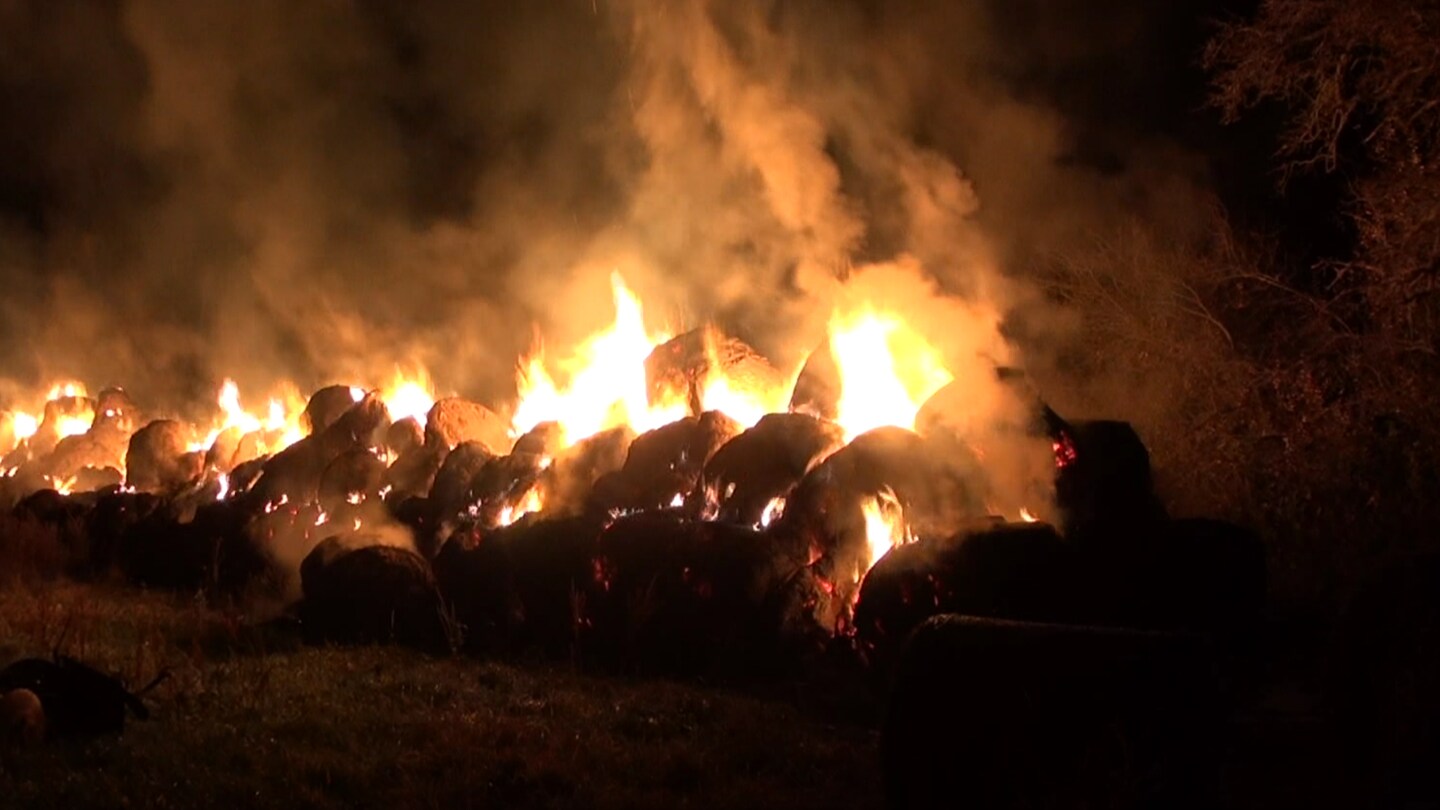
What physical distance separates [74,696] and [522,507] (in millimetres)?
5616

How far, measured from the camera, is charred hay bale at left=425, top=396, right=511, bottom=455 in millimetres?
15219

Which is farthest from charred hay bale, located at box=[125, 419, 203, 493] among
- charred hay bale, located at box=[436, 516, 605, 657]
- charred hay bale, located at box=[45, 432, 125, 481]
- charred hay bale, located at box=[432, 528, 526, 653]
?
charred hay bale, located at box=[436, 516, 605, 657]

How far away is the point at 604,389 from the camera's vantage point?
49.8 ft

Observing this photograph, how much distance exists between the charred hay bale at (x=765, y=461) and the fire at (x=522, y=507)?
2268 millimetres

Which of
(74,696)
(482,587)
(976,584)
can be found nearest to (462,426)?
(482,587)

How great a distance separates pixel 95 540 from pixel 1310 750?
54.3 feet

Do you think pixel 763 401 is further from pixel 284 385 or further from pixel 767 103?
pixel 284 385

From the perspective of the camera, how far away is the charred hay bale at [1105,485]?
919 centimetres

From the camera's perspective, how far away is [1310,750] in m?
5.26

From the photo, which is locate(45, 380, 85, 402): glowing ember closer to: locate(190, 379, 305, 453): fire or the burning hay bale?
locate(190, 379, 305, 453): fire

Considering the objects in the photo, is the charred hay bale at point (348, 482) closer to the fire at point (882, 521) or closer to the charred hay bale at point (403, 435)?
the charred hay bale at point (403, 435)

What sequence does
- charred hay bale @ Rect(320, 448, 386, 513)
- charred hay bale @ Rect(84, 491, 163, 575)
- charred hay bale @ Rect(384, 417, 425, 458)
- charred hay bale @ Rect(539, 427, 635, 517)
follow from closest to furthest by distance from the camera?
charred hay bale @ Rect(539, 427, 635, 517) < charred hay bale @ Rect(320, 448, 386, 513) < charred hay bale @ Rect(384, 417, 425, 458) < charred hay bale @ Rect(84, 491, 163, 575)

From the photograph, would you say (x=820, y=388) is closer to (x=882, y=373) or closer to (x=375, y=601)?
(x=882, y=373)

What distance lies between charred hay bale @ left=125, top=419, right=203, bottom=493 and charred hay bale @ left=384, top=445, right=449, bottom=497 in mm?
6485
